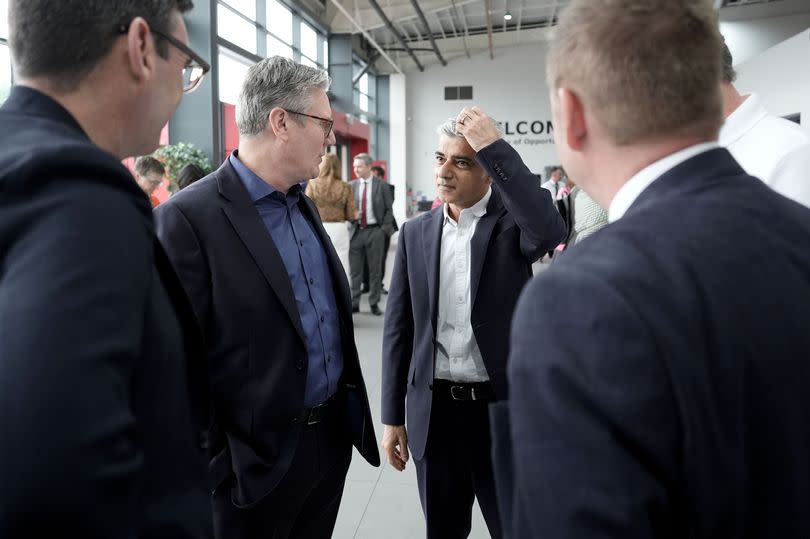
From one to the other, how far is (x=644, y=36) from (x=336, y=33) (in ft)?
52.9

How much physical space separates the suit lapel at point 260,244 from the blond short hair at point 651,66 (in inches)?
40.3

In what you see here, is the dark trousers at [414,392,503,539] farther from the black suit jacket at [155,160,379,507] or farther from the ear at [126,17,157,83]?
the ear at [126,17,157,83]

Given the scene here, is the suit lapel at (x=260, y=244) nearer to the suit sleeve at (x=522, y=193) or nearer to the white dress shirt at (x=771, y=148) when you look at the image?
the suit sleeve at (x=522, y=193)

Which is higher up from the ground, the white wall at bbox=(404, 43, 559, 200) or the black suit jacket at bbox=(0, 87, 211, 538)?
the white wall at bbox=(404, 43, 559, 200)

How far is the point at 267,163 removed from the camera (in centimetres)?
176

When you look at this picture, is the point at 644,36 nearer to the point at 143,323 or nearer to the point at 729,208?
the point at 729,208

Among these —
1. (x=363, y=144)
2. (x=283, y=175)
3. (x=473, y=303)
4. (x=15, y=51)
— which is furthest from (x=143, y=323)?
(x=363, y=144)

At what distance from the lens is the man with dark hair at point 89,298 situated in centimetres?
66

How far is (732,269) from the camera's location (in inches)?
26.4

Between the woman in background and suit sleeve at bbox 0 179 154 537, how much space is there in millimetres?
5350

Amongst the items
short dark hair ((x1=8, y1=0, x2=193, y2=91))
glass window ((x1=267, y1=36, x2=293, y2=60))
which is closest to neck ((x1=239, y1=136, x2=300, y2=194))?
short dark hair ((x1=8, y1=0, x2=193, y2=91))

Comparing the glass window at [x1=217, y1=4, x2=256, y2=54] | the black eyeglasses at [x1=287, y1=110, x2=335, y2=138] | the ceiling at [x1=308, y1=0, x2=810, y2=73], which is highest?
the ceiling at [x1=308, y1=0, x2=810, y2=73]

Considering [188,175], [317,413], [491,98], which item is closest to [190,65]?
[317,413]

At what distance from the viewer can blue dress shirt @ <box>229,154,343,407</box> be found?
1681 mm
